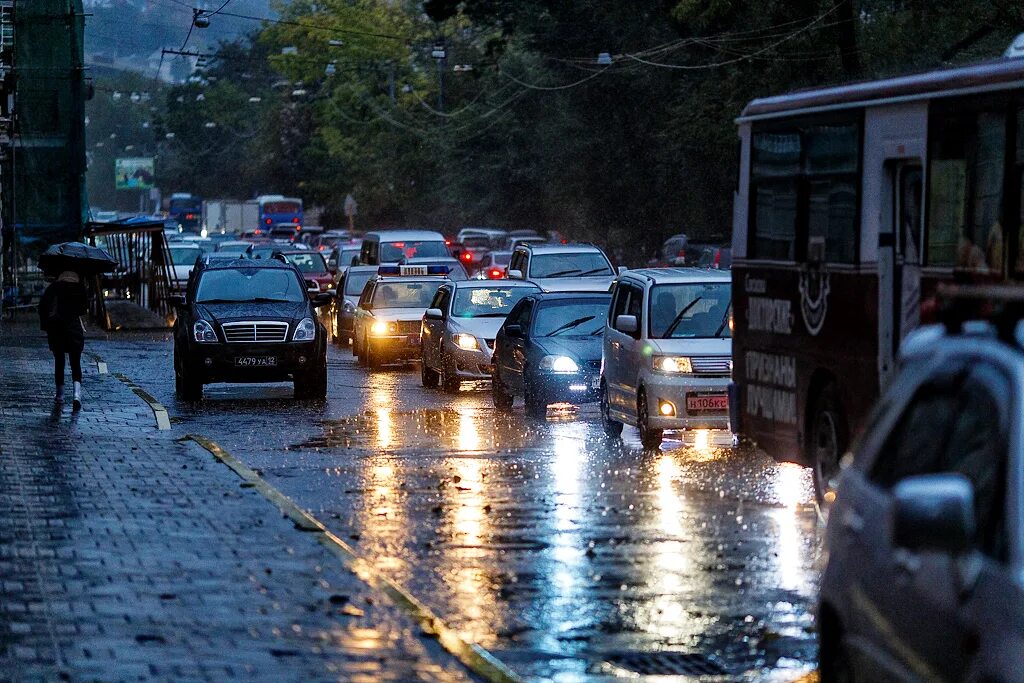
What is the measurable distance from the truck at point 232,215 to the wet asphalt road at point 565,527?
97992 millimetres

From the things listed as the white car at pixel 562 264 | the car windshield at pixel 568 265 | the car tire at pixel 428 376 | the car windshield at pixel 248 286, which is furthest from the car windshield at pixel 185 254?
the car windshield at pixel 248 286

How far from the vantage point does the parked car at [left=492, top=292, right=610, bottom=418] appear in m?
22.3

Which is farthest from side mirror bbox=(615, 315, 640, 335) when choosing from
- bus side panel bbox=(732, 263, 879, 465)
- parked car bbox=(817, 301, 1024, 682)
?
parked car bbox=(817, 301, 1024, 682)

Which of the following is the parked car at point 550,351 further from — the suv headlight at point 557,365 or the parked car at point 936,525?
the parked car at point 936,525

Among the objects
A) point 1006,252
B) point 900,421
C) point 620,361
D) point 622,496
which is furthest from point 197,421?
point 900,421

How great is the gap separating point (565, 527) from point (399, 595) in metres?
3.15

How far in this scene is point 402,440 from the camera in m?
19.2

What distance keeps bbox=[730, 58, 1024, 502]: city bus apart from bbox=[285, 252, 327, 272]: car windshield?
37.3 metres

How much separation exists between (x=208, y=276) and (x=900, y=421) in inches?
862

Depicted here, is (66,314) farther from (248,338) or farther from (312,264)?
(312,264)

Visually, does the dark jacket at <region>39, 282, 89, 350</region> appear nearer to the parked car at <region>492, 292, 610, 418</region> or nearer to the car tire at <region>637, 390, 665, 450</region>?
the parked car at <region>492, 292, 610, 418</region>

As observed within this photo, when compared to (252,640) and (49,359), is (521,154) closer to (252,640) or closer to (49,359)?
(49,359)

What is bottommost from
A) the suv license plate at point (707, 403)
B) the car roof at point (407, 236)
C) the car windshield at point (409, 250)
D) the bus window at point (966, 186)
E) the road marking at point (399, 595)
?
the road marking at point (399, 595)

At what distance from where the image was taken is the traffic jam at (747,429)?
502cm
